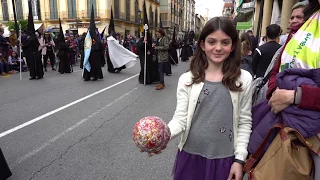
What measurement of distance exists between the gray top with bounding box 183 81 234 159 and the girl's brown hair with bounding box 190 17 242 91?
0.19ft

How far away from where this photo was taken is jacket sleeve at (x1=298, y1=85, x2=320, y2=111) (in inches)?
44.8

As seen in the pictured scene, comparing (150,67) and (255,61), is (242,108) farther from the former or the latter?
(150,67)

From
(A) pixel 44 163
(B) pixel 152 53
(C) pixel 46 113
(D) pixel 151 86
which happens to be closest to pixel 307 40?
(A) pixel 44 163

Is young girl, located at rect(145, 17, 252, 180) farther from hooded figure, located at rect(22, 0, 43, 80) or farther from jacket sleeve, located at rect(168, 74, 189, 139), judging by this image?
hooded figure, located at rect(22, 0, 43, 80)

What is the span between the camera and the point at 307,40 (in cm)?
126

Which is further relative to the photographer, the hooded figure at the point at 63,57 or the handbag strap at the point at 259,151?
the hooded figure at the point at 63,57

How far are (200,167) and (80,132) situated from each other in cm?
312


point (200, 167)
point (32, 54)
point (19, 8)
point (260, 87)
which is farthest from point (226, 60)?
point (19, 8)

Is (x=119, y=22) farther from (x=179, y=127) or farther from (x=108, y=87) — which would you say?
(x=179, y=127)

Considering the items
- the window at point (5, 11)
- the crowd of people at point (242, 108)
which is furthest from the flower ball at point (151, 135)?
the window at point (5, 11)

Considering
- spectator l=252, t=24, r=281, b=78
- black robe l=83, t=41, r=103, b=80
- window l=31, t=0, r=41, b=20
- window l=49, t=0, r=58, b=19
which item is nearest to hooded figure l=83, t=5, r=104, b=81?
black robe l=83, t=41, r=103, b=80

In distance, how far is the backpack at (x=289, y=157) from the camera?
1.12 m

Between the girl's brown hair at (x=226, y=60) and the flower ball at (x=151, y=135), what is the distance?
43 centimetres

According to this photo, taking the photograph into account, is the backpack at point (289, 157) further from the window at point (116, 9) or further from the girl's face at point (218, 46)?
the window at point (116, 9)
